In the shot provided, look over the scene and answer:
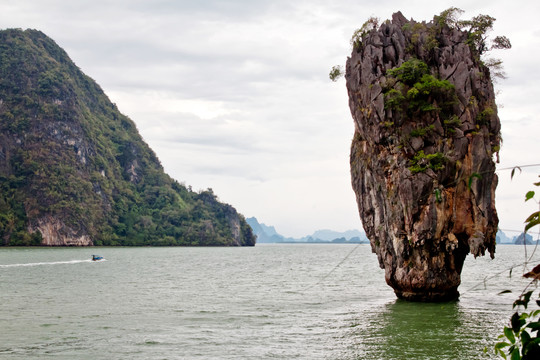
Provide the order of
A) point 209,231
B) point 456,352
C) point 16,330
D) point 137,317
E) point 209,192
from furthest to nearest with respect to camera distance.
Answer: point 209,192, point 209,231, point 137,317, point 16,330, point 456,352

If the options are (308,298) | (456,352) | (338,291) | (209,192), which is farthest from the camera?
(209,192)

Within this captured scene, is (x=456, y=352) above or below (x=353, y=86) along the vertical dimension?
below

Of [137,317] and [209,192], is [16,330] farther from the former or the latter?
[209,192]

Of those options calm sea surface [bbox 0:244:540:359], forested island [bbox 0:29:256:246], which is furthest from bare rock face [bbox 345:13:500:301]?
forested island [bbox 0:29:256:246]

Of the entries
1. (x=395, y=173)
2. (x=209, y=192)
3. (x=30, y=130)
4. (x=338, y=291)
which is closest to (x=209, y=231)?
(x=209, y=192)

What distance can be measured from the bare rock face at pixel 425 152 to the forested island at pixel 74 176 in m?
105

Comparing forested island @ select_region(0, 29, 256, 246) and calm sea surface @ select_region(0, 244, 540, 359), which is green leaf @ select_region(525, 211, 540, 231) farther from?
forested island @ select_region(0, 29, 256, 246)

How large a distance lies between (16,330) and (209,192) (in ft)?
473

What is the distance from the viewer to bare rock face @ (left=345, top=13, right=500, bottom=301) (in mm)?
22641

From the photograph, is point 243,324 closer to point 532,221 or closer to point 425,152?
point 425,152

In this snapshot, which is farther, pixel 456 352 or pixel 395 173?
pixel 395 173

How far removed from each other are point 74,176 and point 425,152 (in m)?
120

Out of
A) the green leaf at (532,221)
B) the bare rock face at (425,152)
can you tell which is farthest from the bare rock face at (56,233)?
the green leaf at (532,221)

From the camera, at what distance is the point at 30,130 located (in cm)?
13288
